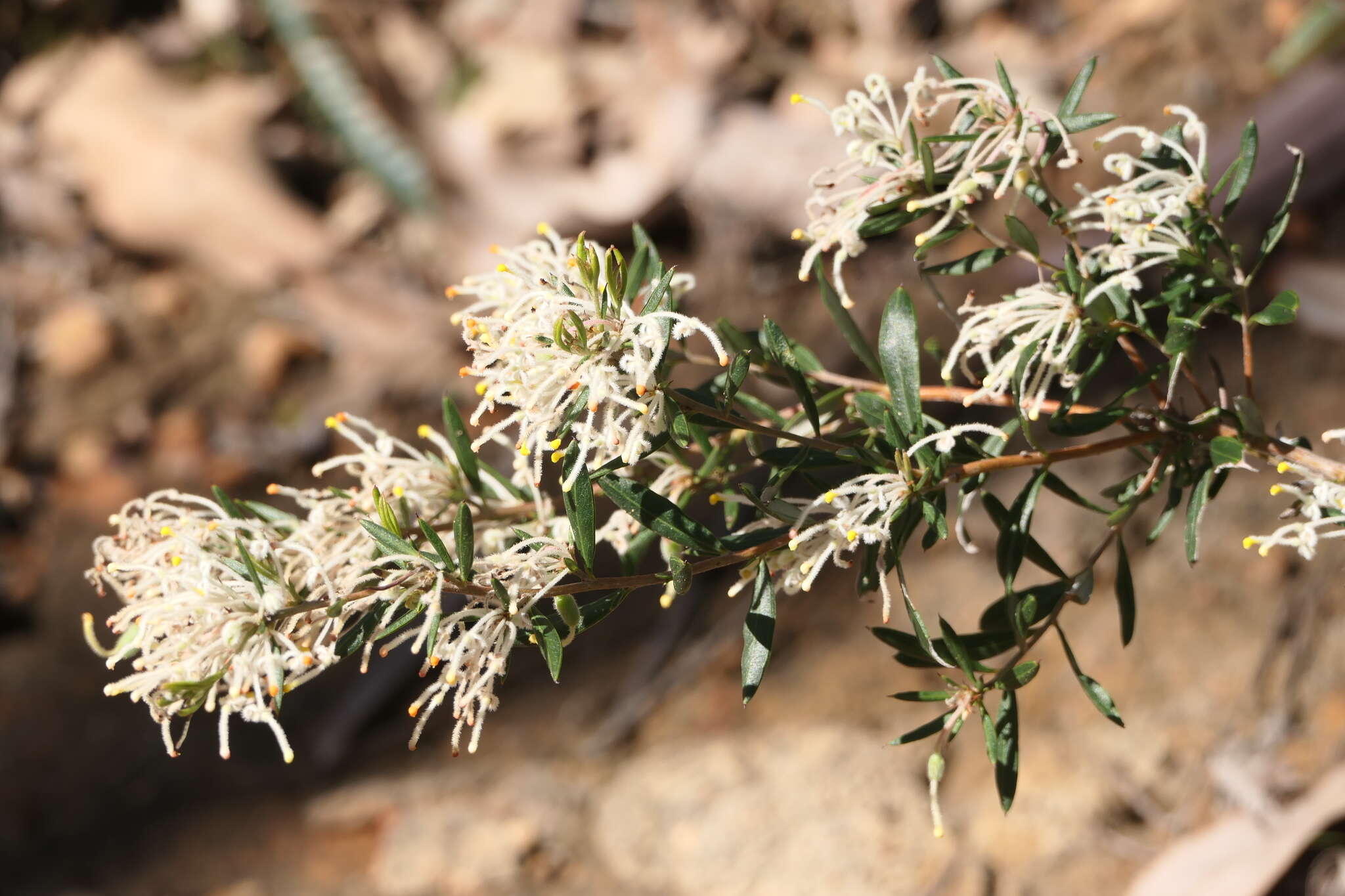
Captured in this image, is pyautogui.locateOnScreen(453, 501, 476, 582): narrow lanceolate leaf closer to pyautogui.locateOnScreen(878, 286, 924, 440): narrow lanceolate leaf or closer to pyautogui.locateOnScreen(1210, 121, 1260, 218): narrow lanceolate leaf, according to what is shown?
pyautogui.locateOnScreen(878, 286, 924, 440): narrow lanceolate leaf

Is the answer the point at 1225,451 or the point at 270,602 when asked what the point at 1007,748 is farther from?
the point at 270,602

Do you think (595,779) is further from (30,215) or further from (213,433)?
(30,215)

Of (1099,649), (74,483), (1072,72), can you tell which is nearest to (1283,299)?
(1099,649)

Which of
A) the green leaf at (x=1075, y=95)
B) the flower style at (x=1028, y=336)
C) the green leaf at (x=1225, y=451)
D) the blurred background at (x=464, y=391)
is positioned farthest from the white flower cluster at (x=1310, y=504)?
the blurred background at (x=464, y=391)

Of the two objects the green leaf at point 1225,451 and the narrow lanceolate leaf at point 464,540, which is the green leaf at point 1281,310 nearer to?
the green leaf at point 1225,451

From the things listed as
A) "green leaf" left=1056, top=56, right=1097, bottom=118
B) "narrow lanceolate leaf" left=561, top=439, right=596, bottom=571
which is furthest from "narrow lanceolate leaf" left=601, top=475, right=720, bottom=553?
"green leaf" left=1056, top=56, right=1097, bottom=118
